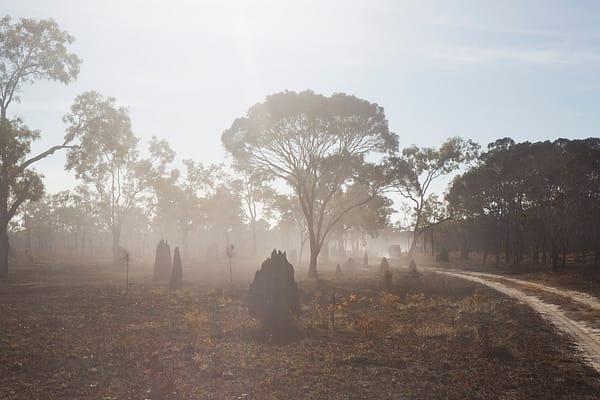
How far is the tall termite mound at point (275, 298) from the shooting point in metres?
15.8

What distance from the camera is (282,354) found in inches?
509

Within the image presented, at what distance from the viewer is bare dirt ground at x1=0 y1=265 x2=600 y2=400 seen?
9.61 m

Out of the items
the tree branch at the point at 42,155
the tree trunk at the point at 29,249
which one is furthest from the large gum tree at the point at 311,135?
the tree trunk at the point at 29,249

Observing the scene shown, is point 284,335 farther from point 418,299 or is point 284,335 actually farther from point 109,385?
point 418,299

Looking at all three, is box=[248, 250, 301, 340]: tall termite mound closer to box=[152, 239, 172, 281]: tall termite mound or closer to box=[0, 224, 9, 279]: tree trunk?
box=[152, 239, 172, 281]: tall termite mound

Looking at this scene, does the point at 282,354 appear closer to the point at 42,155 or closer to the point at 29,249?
the point at 42,155

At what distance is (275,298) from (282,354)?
4.37m

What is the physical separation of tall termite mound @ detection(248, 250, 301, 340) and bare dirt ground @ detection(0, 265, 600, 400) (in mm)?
595

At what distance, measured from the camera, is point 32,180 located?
107ft

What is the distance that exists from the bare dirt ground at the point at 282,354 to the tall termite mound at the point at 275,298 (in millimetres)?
595

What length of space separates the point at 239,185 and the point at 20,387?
57.5 meters

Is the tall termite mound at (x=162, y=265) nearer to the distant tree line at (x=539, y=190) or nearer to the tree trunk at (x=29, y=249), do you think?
the tree trunk at (x=29, y=249)

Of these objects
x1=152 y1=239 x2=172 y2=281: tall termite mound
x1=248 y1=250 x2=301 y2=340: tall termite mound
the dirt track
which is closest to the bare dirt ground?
the dirt track

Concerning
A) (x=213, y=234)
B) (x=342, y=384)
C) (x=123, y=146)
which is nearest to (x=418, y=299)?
(x=342, y=384)
